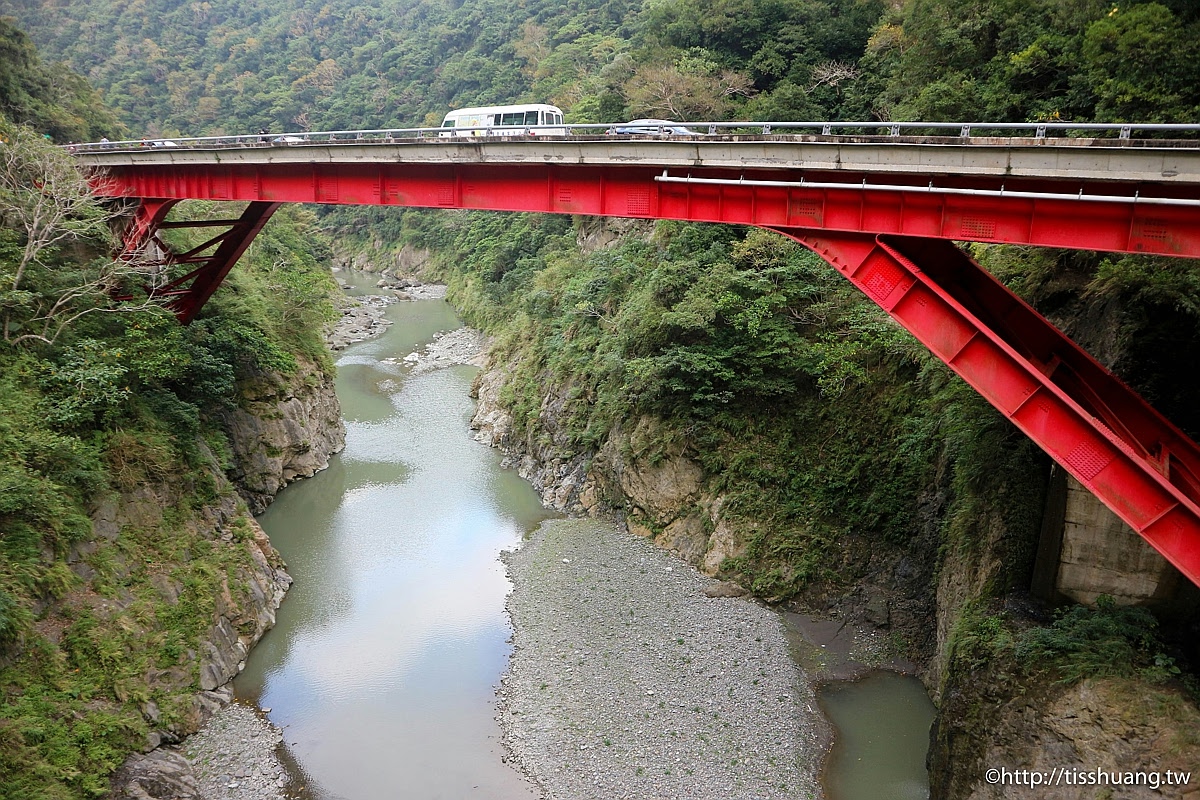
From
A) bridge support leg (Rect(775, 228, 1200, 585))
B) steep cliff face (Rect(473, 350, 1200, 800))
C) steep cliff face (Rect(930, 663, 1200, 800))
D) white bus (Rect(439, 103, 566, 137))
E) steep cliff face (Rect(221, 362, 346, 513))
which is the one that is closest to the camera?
bridge support leg (Rect(775, 228, 1200, 585))

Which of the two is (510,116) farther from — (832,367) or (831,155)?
(831,155)

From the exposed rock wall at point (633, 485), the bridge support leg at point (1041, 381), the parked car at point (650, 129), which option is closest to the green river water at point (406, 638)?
the exposed rock wall at point (633, 485)

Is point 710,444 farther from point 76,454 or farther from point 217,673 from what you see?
point 76,454

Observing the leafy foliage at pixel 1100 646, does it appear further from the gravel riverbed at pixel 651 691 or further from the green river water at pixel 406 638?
the gravel riverbed at pixel 651 691

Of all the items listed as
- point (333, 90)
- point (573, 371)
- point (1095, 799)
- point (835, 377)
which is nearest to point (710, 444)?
point (835, 377)

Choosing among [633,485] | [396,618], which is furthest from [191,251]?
[633,485]

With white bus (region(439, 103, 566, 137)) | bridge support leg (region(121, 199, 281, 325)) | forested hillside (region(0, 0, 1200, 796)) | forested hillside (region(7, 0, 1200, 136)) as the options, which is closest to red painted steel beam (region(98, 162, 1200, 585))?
forested hillside (region(0, 0, 1200, 796))

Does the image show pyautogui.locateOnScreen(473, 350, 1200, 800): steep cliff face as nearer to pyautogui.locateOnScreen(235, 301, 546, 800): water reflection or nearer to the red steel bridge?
the red steel bridge
